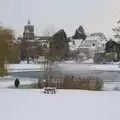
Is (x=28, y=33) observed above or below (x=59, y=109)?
above

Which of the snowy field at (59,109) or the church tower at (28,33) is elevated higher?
the church tower at (28,33)

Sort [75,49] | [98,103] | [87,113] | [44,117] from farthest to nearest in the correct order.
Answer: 1. [75,49]
2. [98,103]
3. [87,113]
4. [44,117]

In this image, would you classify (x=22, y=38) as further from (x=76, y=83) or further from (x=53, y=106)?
(x=53, y=106)

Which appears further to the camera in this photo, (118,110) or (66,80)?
(66,80)

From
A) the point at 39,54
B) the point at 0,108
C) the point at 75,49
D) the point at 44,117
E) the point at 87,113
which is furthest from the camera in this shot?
the point at 75,49

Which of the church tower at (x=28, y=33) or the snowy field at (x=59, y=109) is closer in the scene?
the snowy field at (x=59, y=109)

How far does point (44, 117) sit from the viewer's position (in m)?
4.73

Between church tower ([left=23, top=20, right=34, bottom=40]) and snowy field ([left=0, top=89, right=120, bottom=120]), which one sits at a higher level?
church tower ([left=23, top=20, right=34, bottom=40])

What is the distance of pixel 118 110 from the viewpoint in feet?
17.4

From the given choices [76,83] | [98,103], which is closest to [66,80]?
[76,83]

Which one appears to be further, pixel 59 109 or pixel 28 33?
pixel 28 33

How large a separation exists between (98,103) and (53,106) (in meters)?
0.87

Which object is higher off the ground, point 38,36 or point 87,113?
point 38,36

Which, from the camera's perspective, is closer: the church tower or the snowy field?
the snowy field
